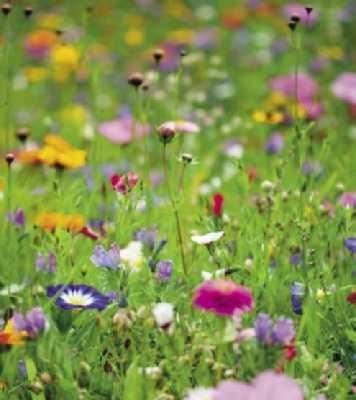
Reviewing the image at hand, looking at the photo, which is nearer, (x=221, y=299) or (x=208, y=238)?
(x=221, y=299)

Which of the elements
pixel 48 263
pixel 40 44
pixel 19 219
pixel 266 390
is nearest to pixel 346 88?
pixel 40 44

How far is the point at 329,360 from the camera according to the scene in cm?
151

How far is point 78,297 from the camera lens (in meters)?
1.53

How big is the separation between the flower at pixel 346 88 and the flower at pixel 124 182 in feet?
5.13

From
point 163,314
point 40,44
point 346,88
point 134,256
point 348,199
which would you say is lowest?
point 40,44

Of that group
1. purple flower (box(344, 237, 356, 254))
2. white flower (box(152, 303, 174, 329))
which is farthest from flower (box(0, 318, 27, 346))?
purple flower (box(344, 237, 356, 254))

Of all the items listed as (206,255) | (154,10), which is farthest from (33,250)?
(154,10)

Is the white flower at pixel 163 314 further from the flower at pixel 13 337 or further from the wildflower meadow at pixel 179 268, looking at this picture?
the flower at pixel 13 337

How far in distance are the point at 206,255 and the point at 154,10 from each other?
3.64 m

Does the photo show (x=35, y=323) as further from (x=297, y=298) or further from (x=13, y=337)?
(x=297, y=298)

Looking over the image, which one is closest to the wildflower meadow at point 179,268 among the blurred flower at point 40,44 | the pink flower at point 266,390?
the pink flower at point 266,390

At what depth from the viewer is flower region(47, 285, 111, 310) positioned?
150 cm

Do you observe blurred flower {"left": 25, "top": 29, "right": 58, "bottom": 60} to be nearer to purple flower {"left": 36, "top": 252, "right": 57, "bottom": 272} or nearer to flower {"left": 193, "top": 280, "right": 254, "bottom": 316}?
purple flower {"left": 36, "top": 252, "right": 57, "bottom": 272}

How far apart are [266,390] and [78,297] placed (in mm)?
515
